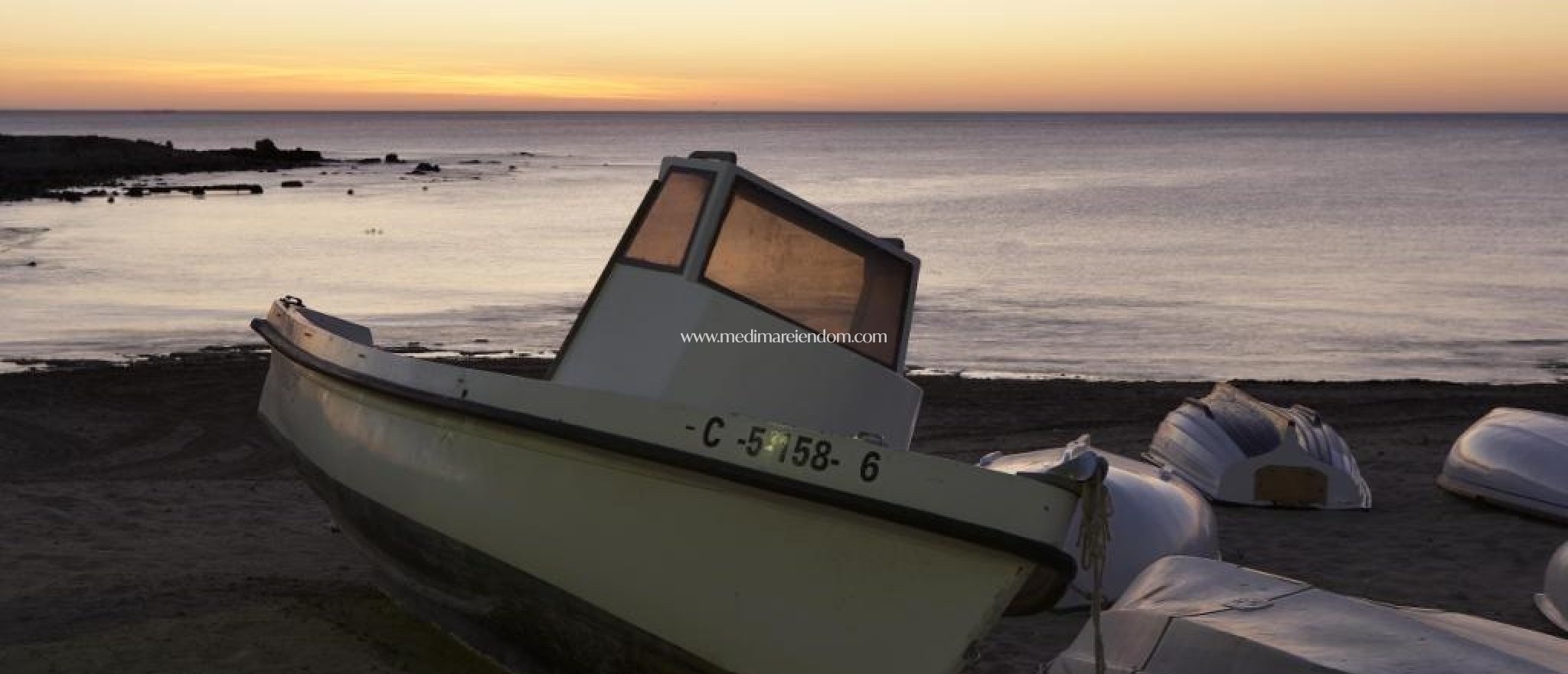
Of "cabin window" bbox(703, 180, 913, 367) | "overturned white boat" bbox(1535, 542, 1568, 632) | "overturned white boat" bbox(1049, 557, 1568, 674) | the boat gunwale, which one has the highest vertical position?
"cabin window" bbox(703, 180, 913, 367)

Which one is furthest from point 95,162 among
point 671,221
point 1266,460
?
point 671,221

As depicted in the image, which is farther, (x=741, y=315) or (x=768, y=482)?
(x=741, y=315)

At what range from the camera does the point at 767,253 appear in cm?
742

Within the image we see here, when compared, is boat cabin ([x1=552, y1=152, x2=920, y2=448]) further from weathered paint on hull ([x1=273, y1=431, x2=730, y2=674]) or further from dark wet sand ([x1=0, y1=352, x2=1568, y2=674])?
dark wet sand ([x1=0, y1=352, x2=1568, y2=674])

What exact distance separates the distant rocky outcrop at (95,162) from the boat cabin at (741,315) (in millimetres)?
56415

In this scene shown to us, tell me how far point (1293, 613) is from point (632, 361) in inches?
130

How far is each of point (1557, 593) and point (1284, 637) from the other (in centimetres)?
436

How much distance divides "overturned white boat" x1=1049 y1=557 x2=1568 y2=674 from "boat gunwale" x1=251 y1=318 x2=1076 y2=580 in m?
0.53

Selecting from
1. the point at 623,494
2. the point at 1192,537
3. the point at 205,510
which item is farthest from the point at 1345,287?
the point at 623,494

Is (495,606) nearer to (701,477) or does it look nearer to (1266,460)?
(701,477)

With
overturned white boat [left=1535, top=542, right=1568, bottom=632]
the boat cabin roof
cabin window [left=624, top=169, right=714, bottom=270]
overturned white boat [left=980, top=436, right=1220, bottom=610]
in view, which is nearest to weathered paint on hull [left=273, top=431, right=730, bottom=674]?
the boat cabin roof

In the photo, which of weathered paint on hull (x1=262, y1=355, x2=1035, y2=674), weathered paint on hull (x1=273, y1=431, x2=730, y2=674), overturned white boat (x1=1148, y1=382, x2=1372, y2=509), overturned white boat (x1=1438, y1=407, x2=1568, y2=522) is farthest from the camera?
overturned white boat (x1=1148, y1=382, x2=1372, y2=509)

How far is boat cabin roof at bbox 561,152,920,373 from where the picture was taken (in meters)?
7.27

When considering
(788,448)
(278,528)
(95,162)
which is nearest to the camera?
(788,448)
